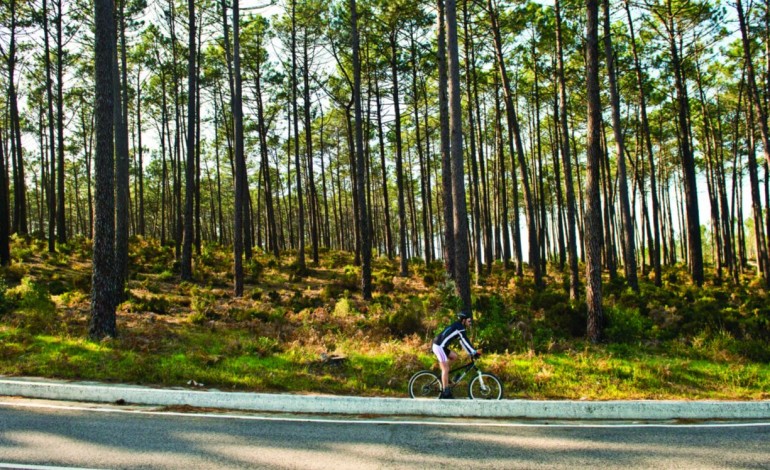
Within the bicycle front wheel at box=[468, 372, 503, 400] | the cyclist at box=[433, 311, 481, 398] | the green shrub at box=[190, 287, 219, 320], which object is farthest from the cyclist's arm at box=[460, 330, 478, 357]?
the green shrub at box=[190, 287, 219, 320]

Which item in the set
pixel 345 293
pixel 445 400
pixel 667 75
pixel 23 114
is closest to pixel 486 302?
pixel 345 293

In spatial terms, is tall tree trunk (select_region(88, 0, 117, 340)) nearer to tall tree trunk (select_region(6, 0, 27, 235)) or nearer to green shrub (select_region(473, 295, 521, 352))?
green shrub (select_region(473, 295, 521, 352))

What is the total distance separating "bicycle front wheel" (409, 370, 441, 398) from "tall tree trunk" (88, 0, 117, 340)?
24.8 ft

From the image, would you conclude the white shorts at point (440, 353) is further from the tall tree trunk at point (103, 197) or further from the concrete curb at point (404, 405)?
the tall tree trunk at point (103, 197)

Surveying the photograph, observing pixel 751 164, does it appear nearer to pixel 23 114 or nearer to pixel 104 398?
pixel 104 398

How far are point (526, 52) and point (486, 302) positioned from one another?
15143mm

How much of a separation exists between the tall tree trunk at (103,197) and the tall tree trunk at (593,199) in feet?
40.1

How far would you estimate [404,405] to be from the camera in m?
8.62

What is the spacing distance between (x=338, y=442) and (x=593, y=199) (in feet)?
31.3

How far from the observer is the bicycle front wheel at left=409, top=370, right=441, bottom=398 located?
945cm

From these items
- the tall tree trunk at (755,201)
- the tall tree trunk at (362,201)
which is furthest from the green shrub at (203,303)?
the tall tree trunk at (755,201)

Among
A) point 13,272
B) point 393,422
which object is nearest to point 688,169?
point 393,422

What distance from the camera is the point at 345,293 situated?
18328mm

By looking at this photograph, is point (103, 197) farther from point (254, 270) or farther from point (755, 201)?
point (755, 201)
